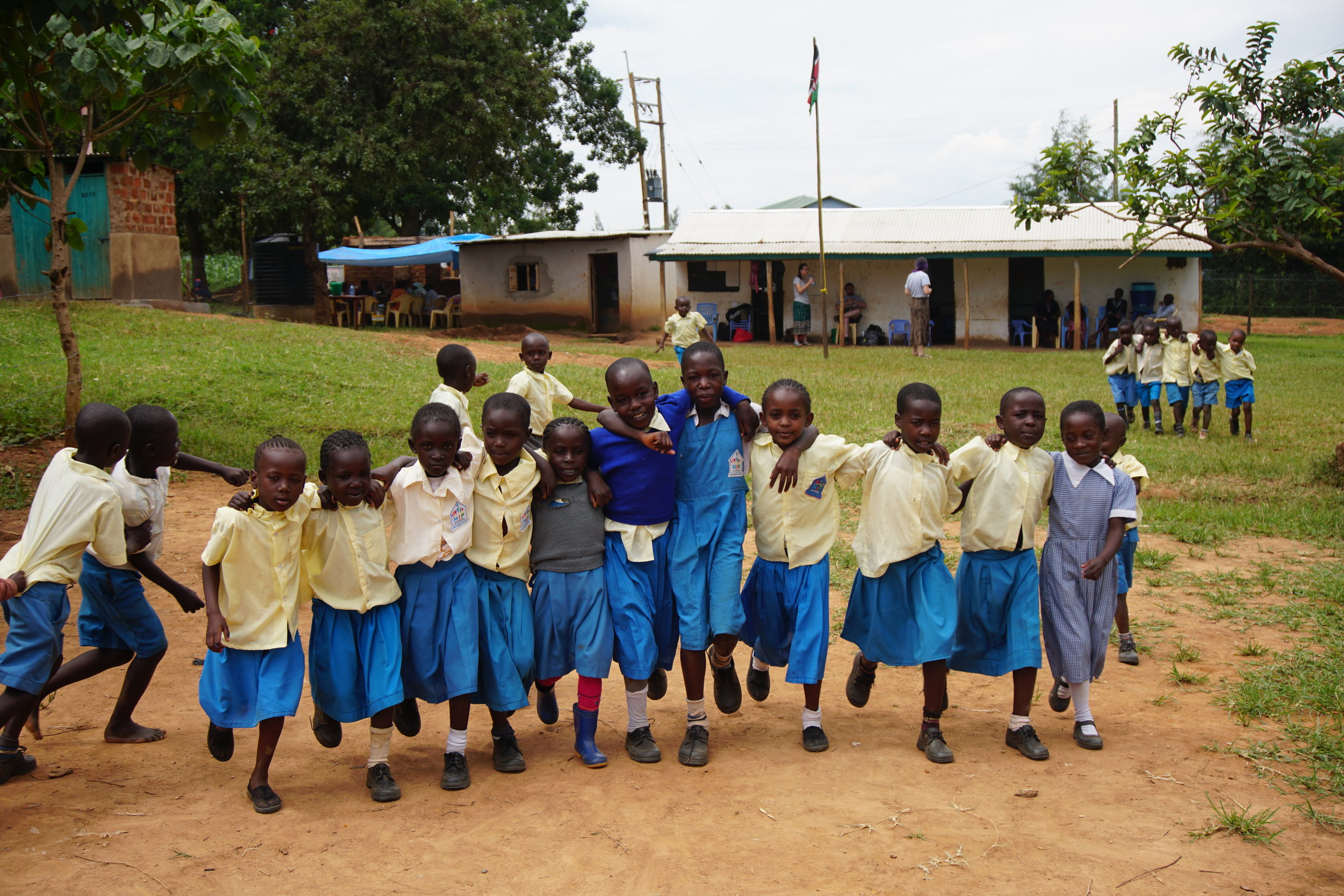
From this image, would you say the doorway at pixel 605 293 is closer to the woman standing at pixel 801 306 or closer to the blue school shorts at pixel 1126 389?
the woman standing at pixel 801 306

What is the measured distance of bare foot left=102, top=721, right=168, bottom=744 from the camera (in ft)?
13.0

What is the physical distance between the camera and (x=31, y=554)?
3.48 m

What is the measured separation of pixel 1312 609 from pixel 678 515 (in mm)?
3781

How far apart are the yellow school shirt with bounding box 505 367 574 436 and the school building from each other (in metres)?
16.0

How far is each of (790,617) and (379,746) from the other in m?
1.60

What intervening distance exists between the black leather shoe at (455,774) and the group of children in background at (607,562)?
0.04 ft

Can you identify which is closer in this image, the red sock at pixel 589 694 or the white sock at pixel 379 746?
the white sock at pixel 379 746

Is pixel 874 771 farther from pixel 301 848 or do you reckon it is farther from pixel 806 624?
pixel 301 848

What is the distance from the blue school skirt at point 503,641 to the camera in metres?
3.74

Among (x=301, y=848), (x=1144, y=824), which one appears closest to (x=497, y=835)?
(x=301, y=848)

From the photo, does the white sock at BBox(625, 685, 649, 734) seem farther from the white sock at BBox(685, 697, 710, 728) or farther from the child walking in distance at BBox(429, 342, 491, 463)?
the child walking in distance at BBox(429, 342, 491, 463)

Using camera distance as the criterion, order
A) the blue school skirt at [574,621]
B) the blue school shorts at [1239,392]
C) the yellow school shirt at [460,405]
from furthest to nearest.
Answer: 1. the blue school shorts at [1239,392]
2. the yellow school shirt at [460,405]
3. the blue school skirt at [574,621]

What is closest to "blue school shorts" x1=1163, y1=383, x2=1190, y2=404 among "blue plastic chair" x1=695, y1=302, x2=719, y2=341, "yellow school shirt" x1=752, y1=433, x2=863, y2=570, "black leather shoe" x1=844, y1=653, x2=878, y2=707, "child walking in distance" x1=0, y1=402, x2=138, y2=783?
"black leather shoe" x1=844, y1=653, x2=878, y2=707

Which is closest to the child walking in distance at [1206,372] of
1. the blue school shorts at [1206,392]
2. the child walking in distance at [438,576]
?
the blue school shorts at [1206,392]
